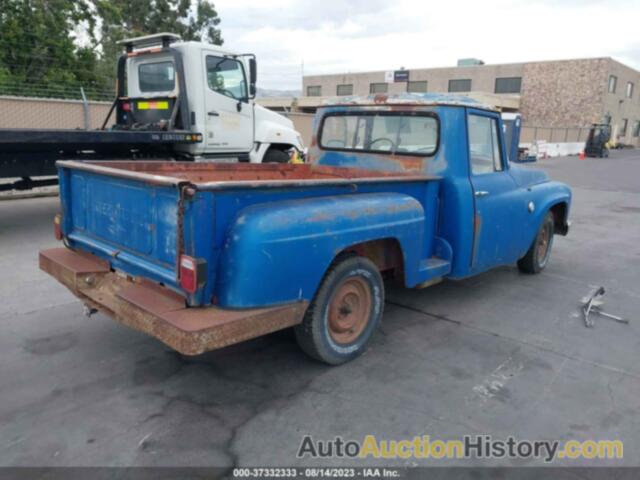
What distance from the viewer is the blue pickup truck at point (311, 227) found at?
292 centimetres

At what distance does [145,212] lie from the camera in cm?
322

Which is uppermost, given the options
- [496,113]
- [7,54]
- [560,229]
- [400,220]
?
[7,54]

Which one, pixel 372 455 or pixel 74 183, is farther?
pixel 74 183

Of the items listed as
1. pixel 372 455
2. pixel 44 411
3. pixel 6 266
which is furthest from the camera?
pixel 6 266

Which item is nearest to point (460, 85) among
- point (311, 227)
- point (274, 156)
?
point (274, 156)

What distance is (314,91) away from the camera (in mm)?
65000

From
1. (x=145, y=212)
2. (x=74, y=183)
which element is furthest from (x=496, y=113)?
(x=74, y=183)

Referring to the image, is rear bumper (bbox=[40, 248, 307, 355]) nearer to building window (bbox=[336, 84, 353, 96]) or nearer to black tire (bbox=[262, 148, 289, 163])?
black tire (bbox=[262, 148, 289, 163])

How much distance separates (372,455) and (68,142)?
6.27 m

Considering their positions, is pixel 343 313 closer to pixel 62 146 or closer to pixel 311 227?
pixel 311 227

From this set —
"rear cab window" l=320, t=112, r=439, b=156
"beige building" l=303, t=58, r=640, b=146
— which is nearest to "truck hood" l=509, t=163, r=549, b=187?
"rear cab window" l=320, t=112, r=439, b=156

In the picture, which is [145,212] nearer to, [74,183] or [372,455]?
[74,183]

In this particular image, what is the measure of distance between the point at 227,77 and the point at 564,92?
151 feet

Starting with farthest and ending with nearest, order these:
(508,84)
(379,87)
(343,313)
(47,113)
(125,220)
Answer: (379,87), (508,84), (47,113), (343,313), (125,220)
